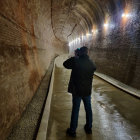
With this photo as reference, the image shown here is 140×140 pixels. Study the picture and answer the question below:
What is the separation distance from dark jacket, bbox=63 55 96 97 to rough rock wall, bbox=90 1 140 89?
5081 mm

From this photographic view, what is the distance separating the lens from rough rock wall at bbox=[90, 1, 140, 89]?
25.7ft

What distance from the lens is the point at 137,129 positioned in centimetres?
368

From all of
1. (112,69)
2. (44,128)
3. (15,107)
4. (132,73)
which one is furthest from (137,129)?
(112,69)

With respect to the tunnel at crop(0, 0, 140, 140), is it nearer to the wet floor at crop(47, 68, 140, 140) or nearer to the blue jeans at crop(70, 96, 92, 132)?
the wet floor at crop(47, 68, 140, 140)

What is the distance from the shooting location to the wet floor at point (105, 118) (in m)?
3.43

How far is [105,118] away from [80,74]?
73.9 inches

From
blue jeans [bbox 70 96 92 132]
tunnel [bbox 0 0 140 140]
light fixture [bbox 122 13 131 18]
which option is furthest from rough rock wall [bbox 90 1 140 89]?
blue jeans [bbox 70 96 92 132]

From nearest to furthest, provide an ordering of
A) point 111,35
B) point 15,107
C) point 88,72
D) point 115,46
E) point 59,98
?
point 88,72 < point 15,107 < point 59,98 < point 115,46 < point 111,35

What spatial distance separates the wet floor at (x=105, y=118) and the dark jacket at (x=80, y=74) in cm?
107

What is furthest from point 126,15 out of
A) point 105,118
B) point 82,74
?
point 82,74

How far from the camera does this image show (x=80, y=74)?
321 cm

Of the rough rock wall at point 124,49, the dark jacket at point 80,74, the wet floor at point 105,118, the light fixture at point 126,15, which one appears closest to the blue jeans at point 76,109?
the dark jacket at point 80,74

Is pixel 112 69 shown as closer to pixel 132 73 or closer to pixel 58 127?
pixel 132 73

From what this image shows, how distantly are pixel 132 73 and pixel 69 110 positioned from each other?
15.7ft
